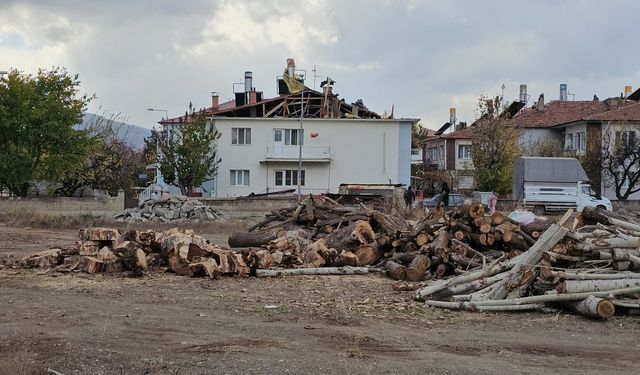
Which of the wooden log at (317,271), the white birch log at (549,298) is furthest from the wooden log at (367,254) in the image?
the white birch log at (549,298)

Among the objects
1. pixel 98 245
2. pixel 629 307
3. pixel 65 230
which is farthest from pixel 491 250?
pixel 65 230

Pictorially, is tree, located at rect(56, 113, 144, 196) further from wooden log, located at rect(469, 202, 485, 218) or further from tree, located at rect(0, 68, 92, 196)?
wooden log, located at rect(469, 202, 485, 218)

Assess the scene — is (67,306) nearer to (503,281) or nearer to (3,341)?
(3,341)

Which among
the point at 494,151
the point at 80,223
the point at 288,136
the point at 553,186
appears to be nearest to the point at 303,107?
the point at 288,136

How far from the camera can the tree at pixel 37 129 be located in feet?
116

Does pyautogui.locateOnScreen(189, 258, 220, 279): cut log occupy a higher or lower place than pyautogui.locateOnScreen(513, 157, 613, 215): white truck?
lower

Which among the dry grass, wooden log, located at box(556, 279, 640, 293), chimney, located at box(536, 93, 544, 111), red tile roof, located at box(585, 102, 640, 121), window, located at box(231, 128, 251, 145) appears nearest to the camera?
wooden log, located at box(556, 279, 640, 293)

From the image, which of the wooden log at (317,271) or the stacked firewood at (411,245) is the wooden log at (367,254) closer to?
the stacked firewood at (411,245)

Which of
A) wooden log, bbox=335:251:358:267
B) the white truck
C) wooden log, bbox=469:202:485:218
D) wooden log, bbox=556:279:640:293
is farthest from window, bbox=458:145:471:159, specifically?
wooden log, bbox=556:279:640:293

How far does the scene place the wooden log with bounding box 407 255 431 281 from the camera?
1258cm

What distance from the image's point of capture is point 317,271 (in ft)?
43.9

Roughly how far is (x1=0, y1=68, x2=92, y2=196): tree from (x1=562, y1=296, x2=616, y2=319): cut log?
31.7 m

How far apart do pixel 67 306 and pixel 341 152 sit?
41.1 meters

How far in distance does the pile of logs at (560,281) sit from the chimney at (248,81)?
4996 cm
